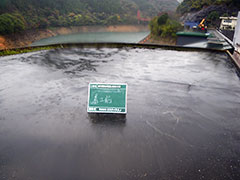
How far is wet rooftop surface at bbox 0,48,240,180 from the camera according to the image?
2.78 meters

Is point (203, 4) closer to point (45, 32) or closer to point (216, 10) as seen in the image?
point (216, 10)

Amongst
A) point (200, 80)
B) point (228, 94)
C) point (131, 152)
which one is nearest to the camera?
point (131, 152)

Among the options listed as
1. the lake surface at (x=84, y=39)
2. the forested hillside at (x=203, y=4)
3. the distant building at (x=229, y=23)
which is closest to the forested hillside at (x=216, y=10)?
the forested hillside at (x=203, y=4)

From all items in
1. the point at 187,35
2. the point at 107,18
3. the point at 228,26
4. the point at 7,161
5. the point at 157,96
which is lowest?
the point at 7,161

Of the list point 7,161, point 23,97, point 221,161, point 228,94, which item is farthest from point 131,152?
point 228,94

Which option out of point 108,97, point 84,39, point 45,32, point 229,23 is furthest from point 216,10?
point 108,97

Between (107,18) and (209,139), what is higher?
(107,18)

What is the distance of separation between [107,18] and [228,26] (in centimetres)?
5687

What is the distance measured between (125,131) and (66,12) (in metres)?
81.8

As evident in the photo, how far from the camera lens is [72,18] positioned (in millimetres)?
70938

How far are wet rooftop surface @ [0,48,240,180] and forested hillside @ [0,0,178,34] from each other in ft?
137

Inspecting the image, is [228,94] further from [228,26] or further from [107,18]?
[107,18]

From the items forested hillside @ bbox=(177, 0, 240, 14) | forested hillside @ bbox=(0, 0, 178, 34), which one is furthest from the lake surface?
forested hillside @ bbox=(177, 0, 240, 14)

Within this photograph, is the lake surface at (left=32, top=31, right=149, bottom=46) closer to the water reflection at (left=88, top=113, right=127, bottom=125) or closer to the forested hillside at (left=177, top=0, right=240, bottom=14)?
the forested hillside at (left=177, top=0, right=240, bottom=14)
